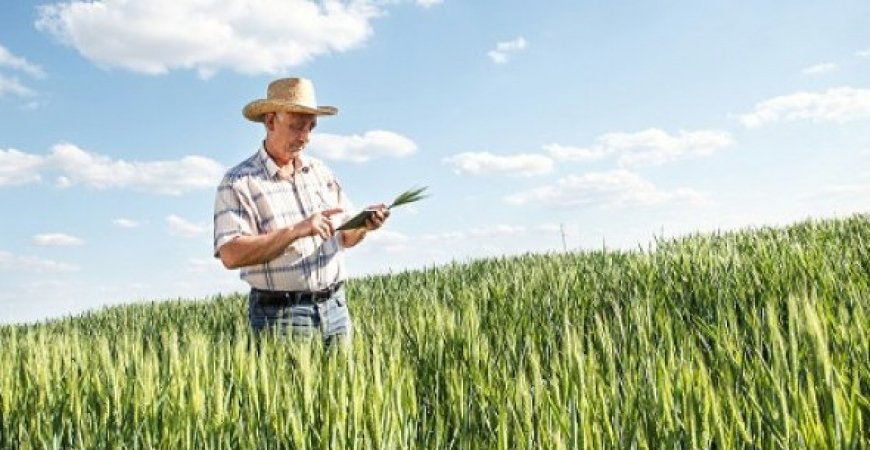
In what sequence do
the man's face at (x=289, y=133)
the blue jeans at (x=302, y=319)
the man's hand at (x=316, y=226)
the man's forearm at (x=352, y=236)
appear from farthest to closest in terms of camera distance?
the man's forearm at (x=352, y=236)
the man's face at (x=289, y=133)
the blue jeans at (x=302, y=319)
the man's hand at (x=316, y=226)

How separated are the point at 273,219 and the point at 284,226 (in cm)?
10

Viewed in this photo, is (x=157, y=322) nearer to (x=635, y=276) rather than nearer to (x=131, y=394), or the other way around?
(x=635, y=276)

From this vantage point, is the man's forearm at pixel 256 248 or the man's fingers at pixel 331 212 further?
the man's fingers at pixel 331 212

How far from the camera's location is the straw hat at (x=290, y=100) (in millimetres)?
3816

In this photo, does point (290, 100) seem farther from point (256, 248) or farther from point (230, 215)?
point (256, 248)

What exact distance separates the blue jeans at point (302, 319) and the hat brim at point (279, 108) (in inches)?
35.6

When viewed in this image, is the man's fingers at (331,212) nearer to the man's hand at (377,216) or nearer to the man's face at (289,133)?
the man's hand at (377,216)

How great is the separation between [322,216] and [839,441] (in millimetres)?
2424

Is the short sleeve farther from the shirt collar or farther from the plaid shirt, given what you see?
the shirt collar

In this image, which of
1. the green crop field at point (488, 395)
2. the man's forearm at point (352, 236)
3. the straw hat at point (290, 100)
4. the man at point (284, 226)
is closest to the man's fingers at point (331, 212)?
the man at point (284, 226)

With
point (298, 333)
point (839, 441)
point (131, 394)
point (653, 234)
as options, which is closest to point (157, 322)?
point (653, 234)

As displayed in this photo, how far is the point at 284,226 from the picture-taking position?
149 inches

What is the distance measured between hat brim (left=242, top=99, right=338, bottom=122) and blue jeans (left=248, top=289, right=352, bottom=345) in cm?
90

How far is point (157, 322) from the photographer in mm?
9797
